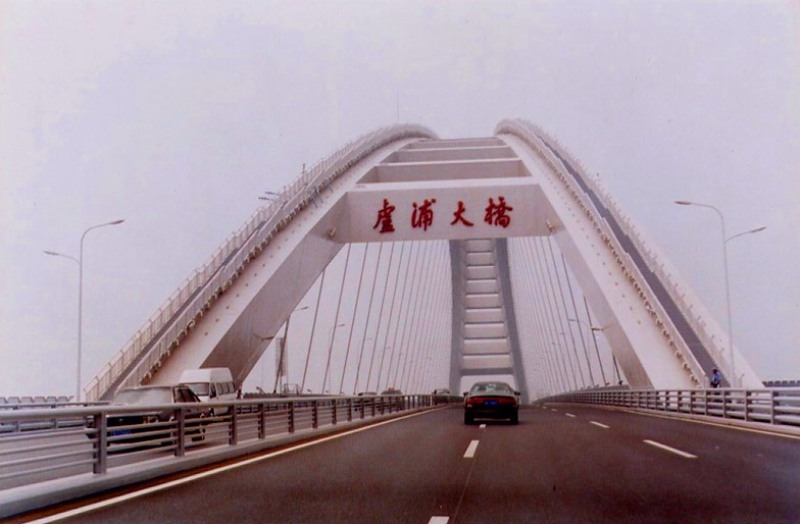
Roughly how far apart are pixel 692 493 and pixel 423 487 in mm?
2756

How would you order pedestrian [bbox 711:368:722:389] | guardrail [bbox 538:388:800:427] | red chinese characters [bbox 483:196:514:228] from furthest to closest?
1. red chinese characters [bbox 483:196:514:228]
2. pedestrian [bbox 711:368:722:389]
3. guardrail [bbox 538:388:800:427]

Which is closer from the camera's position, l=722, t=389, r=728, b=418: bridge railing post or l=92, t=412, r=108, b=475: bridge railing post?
l=92, t=412, r=108, b=475: bridge railing post

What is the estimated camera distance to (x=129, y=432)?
1631 centimetres

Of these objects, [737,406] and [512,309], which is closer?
[737,406]

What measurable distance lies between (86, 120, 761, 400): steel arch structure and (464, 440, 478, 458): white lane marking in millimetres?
14799

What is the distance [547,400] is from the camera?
87312mm

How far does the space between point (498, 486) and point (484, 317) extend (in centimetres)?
7290

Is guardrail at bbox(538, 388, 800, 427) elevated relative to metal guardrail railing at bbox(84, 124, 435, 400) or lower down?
lower down

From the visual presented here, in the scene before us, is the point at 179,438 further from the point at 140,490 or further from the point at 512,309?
the point at 512,309

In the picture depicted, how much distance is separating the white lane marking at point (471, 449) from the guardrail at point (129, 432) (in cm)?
389

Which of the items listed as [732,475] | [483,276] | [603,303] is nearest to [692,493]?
[732,475]

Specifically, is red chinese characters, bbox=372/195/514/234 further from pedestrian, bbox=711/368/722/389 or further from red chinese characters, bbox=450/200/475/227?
pedestrian, bbox=711/368/722/389

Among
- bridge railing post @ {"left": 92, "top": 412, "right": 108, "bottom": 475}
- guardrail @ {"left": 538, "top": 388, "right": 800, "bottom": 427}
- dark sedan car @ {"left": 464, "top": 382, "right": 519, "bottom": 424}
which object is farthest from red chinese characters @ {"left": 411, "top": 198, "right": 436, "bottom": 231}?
bridge railing post @ {"left": 92, "top": 412, "right": 108, "bottom": 475}

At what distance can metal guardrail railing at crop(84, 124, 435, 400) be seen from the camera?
2772 centimetres
